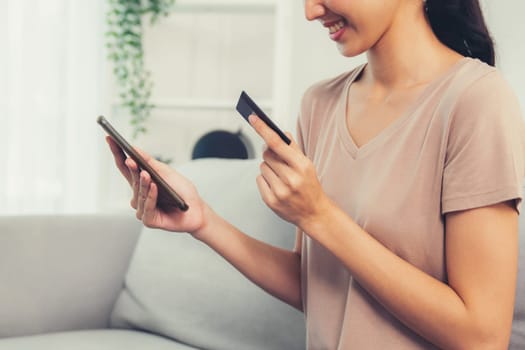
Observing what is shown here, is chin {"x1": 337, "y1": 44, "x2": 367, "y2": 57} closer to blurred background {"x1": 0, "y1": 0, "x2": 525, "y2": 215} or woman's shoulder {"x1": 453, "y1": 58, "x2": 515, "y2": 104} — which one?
woman's shoulder {"x1": 453, "y1": 58, "x2": 515, "y2": 104}

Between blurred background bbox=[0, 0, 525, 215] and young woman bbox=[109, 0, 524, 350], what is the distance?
1231 mm

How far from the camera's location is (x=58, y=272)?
1357mm

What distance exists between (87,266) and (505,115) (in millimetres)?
915

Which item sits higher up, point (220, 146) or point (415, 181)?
point (415, 181)

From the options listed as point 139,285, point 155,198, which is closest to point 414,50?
point 155,198

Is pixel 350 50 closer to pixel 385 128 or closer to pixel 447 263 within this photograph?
pixel 385 128

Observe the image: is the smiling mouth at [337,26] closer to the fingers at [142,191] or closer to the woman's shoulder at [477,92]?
the woman's shoulder at [477,92]

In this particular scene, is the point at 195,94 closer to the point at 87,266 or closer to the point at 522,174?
the point at 87,266

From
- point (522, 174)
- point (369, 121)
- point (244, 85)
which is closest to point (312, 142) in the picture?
point (369, 121)

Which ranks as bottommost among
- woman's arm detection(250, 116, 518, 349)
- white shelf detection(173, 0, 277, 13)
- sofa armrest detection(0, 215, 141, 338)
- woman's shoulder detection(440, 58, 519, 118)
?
sofa armrest detection(0, 215, 141, 338)

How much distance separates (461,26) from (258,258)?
45 centimetres

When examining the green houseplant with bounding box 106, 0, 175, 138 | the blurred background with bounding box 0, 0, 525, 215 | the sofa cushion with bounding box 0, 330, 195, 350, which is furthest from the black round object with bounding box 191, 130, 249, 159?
the sofa cushion with bounding box 0, 330, 195, 350

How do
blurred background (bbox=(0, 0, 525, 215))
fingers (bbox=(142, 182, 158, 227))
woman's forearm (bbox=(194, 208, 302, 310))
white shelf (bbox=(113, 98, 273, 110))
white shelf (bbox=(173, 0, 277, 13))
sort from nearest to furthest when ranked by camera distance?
1. fingers (bbox=(142, 182, 158, 227))
2. woman's forearm (bbox=(194, 208, 302, 310))
3. blurred background (bbox=(0, 0, 525, 215))
4. white shelf (bbox=(173, 0, 277, 13))
5. white shelf (bbox=(113, 98, 273, 110))

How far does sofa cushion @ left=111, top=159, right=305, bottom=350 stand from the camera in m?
1.18
